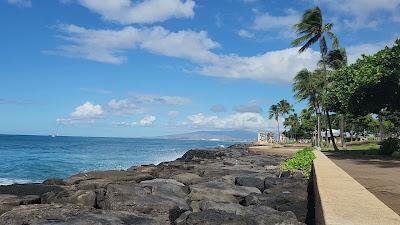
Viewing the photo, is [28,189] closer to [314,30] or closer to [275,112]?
[314,30]

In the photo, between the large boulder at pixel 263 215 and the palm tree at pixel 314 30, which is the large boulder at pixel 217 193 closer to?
the large boulder at pixel 263 215

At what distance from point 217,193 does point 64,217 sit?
406 centimetres

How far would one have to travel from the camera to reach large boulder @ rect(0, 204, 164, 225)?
7594 mm

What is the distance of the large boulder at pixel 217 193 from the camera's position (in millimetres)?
10859

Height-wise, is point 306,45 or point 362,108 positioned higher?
point 306,45

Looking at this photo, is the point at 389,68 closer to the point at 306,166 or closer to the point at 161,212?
the point at 306,166

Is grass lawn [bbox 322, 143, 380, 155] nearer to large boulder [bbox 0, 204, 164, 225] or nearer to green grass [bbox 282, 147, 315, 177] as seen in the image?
green grass [bbox 282, 147, 315, 177]

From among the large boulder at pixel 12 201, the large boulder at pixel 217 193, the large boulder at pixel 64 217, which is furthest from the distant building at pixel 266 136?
the large boulder at pixel 64 217

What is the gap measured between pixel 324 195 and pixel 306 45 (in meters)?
33.3

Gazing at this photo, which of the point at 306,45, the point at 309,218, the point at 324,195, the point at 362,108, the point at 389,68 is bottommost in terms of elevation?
the point at 309,218

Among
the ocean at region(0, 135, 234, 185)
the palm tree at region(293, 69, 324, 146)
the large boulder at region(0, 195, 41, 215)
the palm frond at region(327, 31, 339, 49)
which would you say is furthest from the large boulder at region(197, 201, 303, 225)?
the palm tree at region(293, 69, 324, 146)

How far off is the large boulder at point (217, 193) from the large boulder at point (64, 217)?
2616 mm

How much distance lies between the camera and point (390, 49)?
80.9 feet

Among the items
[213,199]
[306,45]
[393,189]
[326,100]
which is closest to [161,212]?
[213,199]
